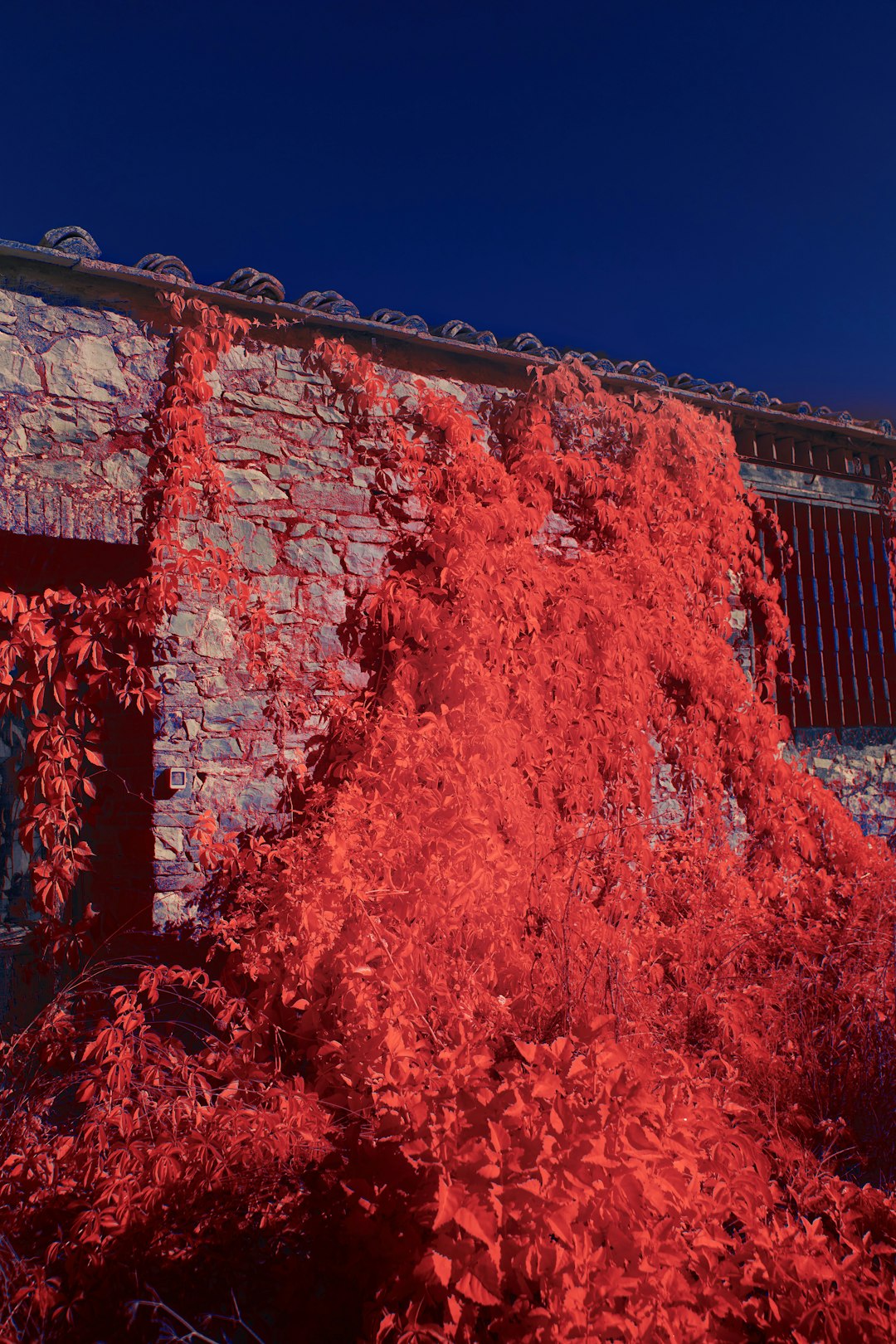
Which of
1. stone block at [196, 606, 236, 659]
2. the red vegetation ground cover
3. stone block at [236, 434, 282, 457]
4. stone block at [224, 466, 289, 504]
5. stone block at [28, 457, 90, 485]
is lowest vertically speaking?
the red vegetation ground cover

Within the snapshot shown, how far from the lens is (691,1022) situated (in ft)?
13.1

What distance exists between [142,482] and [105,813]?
1705mm

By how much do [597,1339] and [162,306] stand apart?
14.9ft

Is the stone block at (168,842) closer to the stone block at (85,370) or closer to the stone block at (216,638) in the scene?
the stone block at (216,638)

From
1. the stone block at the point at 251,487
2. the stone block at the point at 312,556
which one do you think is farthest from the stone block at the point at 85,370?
the stone block at the point at 312,556

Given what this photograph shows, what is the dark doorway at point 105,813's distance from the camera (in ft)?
13.0

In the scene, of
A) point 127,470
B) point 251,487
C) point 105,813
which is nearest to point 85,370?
point 127,470

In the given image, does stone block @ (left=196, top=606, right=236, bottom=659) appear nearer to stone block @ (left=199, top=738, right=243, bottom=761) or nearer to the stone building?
the stone building

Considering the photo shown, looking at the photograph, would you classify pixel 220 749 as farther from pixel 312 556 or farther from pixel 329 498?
pixel 329 498

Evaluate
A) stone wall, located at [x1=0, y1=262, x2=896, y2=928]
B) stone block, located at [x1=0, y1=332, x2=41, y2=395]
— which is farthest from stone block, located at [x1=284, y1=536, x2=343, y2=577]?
stone block, located at [x1=0, y1=332, x2=41, y2=395]

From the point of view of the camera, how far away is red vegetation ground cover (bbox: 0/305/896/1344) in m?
2.03

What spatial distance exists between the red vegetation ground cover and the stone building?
0.53 ft

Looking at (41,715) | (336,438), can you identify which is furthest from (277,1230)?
(336,438)

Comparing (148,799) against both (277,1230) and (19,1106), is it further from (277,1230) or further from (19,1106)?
(277,1230)
